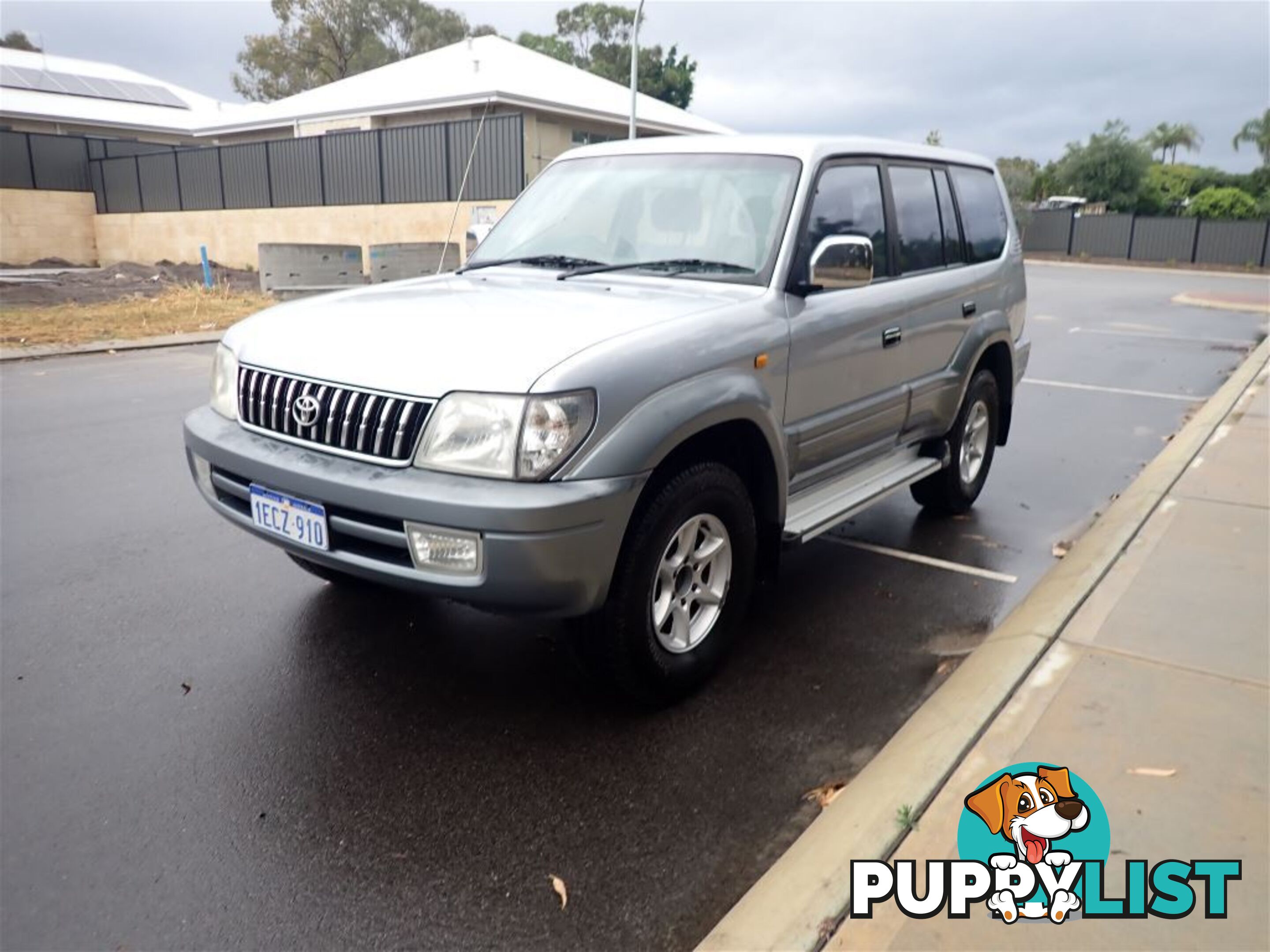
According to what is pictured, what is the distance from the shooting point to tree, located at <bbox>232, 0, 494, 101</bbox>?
56.6 m

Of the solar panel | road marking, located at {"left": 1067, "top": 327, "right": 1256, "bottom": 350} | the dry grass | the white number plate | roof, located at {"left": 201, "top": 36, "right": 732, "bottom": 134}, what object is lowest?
road marking, located at {"left": 1067, "top": 327, "right": 1256, "bottom": 350}

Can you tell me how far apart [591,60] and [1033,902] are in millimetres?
65795

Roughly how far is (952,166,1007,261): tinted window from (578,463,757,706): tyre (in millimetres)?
2822

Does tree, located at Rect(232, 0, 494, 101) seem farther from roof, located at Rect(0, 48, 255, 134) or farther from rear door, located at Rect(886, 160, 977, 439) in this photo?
rear door, located at Rect(886, 160, 977, 439)

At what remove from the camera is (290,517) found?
11.1 feet

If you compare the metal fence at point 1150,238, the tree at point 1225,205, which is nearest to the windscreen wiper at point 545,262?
the metal fence at point 1150,238

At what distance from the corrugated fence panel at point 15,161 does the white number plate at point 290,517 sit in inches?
1319

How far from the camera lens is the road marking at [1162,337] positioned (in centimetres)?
1542

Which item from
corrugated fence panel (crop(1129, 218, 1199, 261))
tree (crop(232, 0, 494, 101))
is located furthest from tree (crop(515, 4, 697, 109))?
corrugated fence panel (crop(1129, 218, 1199, 261))

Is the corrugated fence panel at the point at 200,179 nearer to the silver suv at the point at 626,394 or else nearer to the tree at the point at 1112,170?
the silver suv at the point at 626,394

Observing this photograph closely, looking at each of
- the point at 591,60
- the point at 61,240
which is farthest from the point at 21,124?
the point at 591,60

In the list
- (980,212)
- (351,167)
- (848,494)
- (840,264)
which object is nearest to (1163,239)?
(351,167)

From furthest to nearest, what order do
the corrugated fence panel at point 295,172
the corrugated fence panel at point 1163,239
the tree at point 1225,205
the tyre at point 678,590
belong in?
the tree at point 1225,205, the corrugated fence panel at point 1163,239, the corrugated fence panel at point 295,172, the tyre at point 678,590

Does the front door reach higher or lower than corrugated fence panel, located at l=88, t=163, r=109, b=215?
lower
